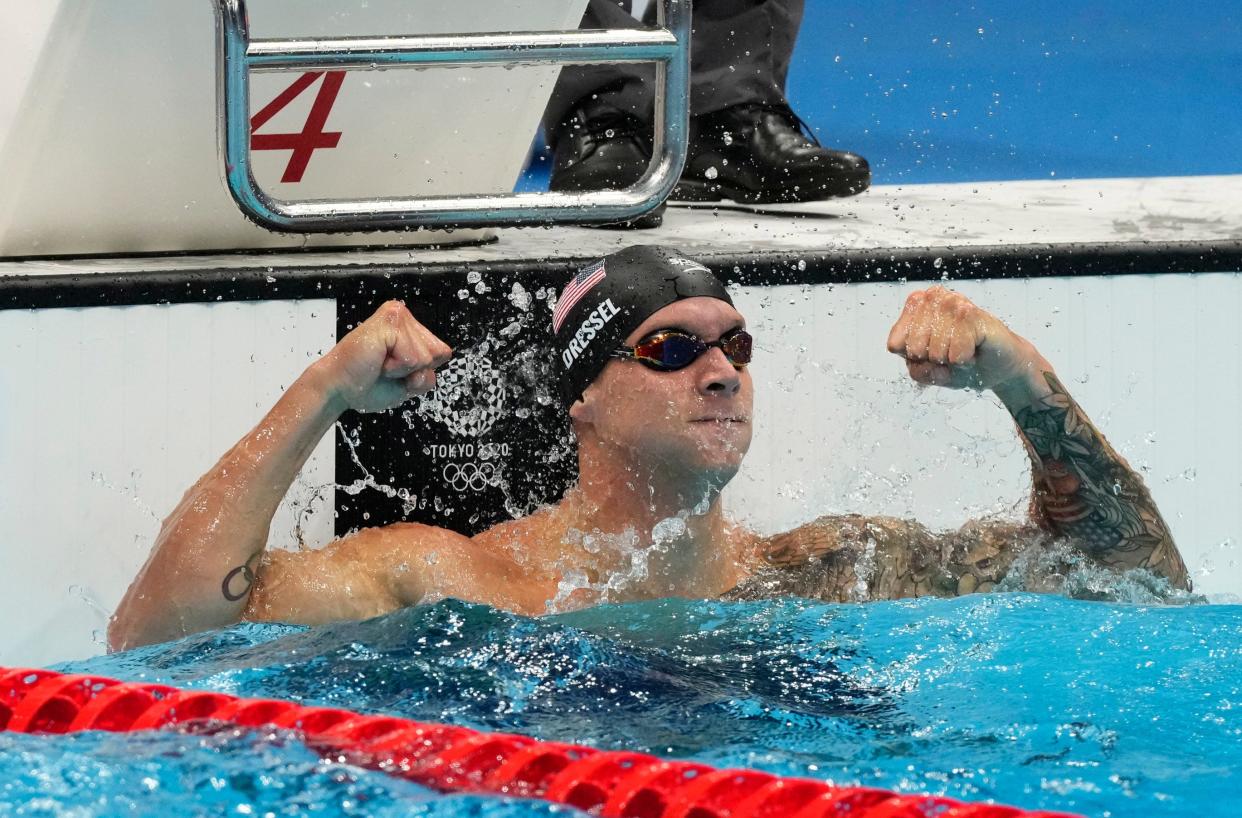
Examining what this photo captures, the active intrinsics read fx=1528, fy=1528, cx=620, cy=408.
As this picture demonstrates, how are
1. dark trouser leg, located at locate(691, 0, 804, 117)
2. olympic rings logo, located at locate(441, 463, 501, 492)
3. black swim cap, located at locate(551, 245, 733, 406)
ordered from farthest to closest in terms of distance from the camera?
dark trouser leg, located at locate(691, 0, 804, 117) → olympic rings logo, located at locate(441, 463, 501, 492) → black swim cap, located at locate(551, 245, 733, 406)

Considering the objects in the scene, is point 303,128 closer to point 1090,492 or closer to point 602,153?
point 602,153

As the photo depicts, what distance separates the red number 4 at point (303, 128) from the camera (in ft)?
8.43

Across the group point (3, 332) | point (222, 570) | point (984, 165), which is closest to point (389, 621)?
point (222, 570)

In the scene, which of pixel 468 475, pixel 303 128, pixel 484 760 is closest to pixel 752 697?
pixel 484 760

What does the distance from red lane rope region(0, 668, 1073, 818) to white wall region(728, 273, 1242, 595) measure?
1217 millimetres

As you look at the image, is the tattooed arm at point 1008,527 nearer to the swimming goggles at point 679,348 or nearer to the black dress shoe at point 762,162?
the swimming goggles at point 679,348

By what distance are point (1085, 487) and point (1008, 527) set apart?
0.53ft

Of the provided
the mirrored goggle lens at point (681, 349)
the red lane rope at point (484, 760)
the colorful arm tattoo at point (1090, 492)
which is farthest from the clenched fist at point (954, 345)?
the red lane rope at point (484, 760)

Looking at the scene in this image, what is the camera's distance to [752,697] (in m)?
1.94

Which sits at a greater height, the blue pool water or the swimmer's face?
the swimmer's face

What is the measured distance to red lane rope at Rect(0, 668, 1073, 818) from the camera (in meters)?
1.49

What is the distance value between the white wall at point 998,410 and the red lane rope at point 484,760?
122 centimetres

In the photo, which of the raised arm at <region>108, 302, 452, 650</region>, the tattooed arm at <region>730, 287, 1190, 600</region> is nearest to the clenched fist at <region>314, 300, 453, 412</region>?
the raised arm at <region>108, 302, 452, 650</region>

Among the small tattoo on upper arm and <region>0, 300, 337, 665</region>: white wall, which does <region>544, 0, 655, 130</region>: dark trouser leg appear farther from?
the small tattoo on upper arm
